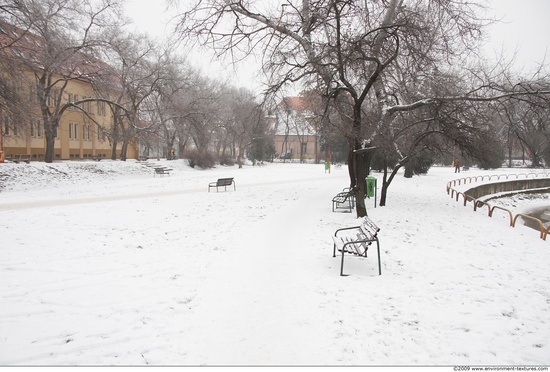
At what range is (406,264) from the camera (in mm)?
7039

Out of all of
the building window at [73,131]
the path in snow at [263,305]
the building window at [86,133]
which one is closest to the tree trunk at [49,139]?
the building window at [73,131]

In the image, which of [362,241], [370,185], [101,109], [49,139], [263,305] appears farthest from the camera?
[101,109]

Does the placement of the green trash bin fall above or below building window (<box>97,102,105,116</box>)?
below

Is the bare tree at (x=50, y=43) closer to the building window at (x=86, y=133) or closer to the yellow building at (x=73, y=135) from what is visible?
the yellow building at (x=73, y=135)

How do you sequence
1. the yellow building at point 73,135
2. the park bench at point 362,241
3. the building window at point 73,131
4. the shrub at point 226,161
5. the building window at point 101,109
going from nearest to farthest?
the park bench at point 362,241
the yellow building at point 73,135
the building window at point 73,131
the building window at point 101,109
the shrub at point 226,161

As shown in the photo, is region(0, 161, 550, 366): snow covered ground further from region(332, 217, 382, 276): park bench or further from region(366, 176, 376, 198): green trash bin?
region(366, 176, 376, 198): green trash bin

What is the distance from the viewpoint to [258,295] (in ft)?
17.3

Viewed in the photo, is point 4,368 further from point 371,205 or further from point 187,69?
point 187,69

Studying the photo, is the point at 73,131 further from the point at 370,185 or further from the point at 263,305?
the point at 263,305

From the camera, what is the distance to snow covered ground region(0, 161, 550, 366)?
12.7ft

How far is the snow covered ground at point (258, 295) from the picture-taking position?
12.7ft

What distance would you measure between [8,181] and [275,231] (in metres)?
17.5

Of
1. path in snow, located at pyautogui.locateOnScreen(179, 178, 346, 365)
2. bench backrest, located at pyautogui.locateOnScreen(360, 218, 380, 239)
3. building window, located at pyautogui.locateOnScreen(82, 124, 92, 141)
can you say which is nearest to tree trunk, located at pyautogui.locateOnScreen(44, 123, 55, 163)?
building window, located at pyautogui.locateOnScreen(82, 124, 92, 141)

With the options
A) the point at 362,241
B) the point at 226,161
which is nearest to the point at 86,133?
the point at 226,161
